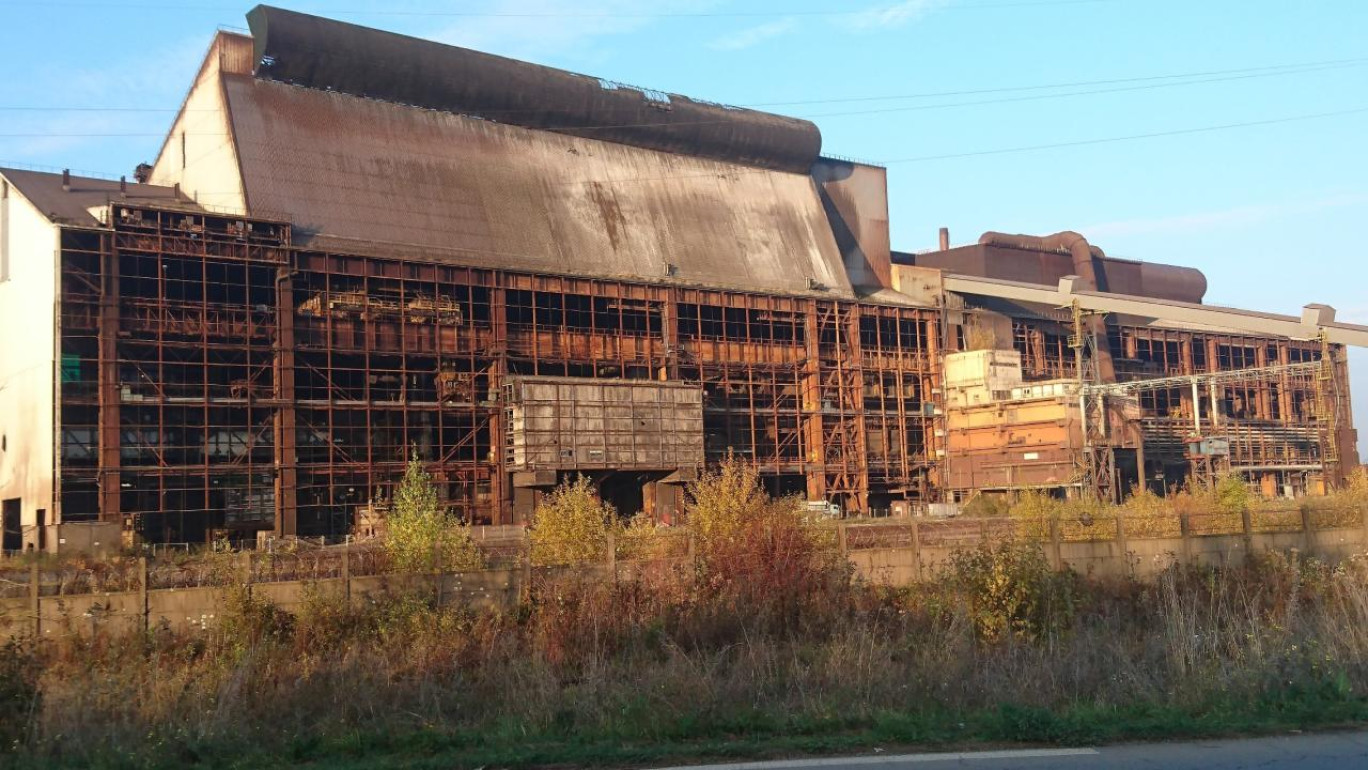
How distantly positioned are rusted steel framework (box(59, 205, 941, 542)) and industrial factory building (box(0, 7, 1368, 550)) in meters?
0.13

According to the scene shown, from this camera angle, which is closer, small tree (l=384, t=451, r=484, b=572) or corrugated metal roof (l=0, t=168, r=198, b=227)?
small tree (l=384, t=451, r=484, b=572)

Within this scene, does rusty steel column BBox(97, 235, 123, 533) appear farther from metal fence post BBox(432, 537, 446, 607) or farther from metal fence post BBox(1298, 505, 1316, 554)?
metal fence post BBox(1298, 505, 1316, 554)

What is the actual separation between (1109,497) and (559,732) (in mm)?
50136

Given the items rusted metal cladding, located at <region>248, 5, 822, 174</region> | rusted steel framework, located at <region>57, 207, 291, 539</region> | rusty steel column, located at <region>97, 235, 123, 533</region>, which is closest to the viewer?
rusty steel column, located at <region>97, 235, 123, 533</region>

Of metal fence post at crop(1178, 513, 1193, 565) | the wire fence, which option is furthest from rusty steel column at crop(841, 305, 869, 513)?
metal fence post at crop(1178, 513, 1193, 565)

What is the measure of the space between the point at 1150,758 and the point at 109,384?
134 feet

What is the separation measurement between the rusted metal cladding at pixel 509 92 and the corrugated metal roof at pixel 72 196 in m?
7.81

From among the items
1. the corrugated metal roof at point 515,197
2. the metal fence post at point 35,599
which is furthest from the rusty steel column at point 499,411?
the metal fence post at point 35,599

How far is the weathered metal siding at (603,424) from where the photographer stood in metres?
49.7

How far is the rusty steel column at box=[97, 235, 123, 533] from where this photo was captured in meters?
41.3

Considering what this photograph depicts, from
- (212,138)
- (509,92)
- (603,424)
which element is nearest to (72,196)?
(212,138)

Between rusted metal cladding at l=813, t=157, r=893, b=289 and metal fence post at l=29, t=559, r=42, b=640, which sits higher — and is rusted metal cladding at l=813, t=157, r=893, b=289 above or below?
above

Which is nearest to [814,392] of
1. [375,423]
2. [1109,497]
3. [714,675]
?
[1109,497]

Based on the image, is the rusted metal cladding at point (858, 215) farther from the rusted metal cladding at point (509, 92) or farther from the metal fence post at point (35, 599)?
the metal fence post at point (35, 599)
